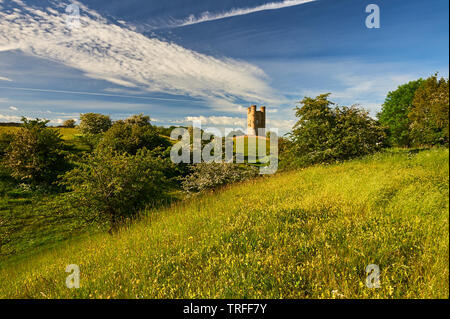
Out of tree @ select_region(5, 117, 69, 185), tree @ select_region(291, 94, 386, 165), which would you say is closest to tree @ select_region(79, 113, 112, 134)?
tree @ select_region(5, 117, 69, 185)

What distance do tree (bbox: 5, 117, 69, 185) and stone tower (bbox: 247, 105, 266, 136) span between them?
57.3 meters

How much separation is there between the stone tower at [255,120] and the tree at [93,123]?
4515 cm

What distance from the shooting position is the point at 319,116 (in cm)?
1397

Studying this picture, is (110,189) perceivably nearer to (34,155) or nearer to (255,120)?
(34,155)

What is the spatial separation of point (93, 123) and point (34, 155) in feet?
76.4

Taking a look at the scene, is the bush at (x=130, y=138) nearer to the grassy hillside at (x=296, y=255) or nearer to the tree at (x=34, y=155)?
the tree at (x=34, y=155)

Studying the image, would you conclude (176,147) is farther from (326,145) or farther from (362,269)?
(362,269)

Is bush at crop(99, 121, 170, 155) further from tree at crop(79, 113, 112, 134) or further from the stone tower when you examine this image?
the stone tower

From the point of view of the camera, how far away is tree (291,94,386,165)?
12352 mm

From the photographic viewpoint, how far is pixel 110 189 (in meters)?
7.84

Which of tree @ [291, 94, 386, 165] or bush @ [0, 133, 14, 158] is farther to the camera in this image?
bush @ [0, 133, 14, 158]

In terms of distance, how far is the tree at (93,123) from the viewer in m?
33.9

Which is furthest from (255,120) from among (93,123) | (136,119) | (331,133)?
(331,133)
